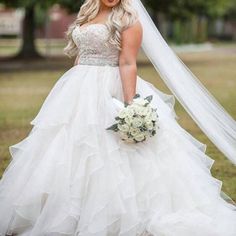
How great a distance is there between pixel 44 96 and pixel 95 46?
1351 centimetres

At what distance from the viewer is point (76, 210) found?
19.7 ft

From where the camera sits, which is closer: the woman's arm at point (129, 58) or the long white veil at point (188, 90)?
the woman's arm at point (129, 58)

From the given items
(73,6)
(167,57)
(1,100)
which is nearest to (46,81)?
(1,100)

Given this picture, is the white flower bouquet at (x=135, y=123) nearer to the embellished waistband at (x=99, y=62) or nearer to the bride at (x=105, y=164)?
the bride at (x=105, y=164)

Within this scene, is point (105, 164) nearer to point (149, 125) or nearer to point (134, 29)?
point (149, 125)

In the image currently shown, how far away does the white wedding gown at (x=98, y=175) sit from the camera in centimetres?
596

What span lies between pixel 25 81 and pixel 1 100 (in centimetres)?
637

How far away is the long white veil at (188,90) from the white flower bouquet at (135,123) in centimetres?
71

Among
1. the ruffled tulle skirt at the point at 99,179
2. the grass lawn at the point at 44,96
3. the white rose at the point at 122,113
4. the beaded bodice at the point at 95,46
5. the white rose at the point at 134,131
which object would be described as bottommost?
the grass lawn at the point at 44,96

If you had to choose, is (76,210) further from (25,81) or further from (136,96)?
(25,81)

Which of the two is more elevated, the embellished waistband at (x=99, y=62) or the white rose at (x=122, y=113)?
the embellished waistband at (x=99, y=62)

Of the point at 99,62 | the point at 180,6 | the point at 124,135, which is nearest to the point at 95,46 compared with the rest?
the point at 99,62

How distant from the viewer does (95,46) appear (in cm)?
632

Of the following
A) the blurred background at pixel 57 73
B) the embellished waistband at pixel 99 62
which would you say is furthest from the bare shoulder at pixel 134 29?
the blurred background at pixel 57 73
